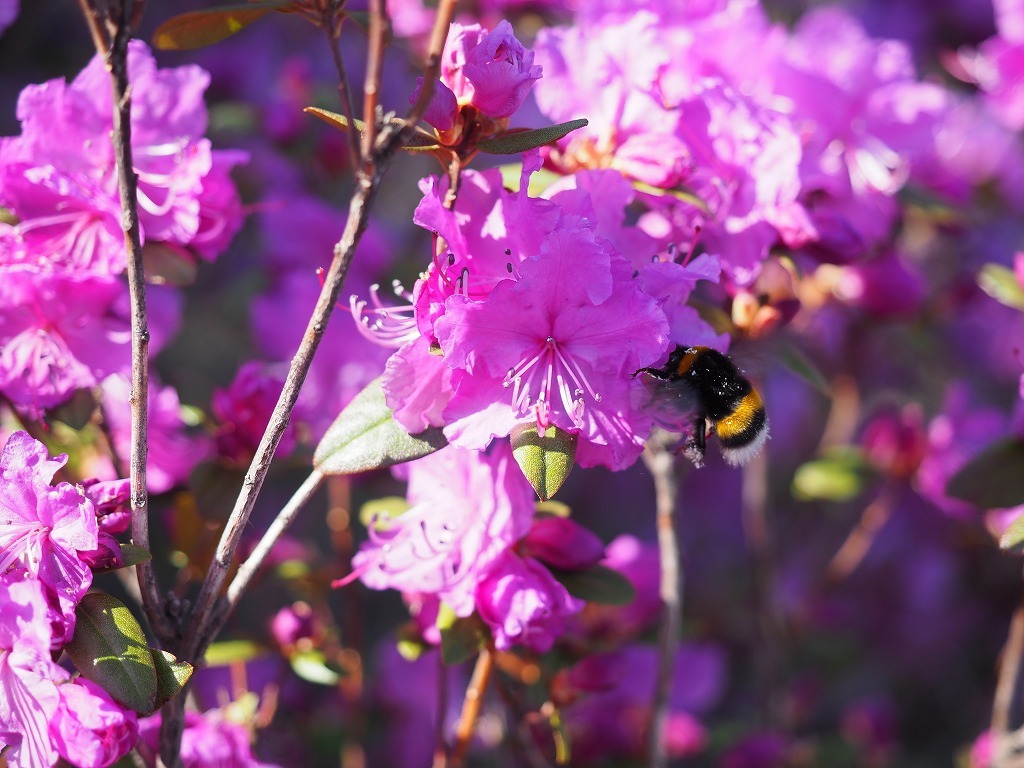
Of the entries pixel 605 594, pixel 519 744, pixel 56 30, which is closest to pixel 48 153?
pixel 605 594

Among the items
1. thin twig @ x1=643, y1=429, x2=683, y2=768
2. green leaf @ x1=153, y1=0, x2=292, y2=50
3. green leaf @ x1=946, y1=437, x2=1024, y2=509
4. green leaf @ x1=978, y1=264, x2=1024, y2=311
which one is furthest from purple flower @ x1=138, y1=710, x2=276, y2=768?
green leaf @ x1=978, y1=264, x2=1024, y2=311

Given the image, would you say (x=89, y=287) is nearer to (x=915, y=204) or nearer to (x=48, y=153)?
(x=48, y=153)

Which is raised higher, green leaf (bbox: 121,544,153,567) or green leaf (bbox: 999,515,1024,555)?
green leaf (bbox: 121,544,153,567)

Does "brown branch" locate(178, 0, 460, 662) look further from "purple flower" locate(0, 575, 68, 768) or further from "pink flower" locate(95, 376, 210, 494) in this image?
"pink flower" locate(95, 376, 210, 494)

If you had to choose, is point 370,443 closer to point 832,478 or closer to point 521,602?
point 521,602

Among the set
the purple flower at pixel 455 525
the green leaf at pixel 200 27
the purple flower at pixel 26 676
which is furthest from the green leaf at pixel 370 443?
the green leaf at pixel 200 27

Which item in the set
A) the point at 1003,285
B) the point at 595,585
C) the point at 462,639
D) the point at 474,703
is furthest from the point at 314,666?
the point at 1003,285
